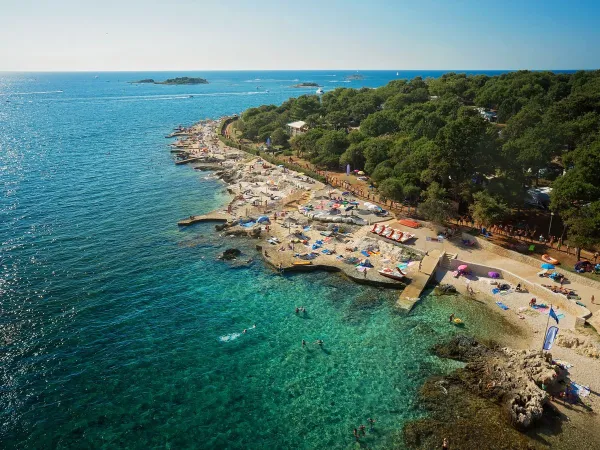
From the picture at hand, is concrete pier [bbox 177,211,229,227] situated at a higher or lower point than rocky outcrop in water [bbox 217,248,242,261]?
higher

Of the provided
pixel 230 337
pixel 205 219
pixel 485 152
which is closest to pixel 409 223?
pixel 485 152

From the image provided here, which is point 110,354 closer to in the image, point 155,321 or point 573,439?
point 155,321

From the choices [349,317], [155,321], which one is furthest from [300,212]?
[155,321]

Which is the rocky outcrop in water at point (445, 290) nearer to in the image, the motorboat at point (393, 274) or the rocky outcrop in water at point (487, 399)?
the motorboat at point (393, 274)

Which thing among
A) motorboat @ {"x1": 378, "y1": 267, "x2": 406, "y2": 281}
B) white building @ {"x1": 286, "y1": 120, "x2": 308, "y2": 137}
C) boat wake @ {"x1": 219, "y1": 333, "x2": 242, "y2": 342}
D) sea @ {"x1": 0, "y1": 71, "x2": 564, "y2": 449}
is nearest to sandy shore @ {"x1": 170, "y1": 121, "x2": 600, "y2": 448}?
motorboat @ {"x1": 378, "y1": 267, "x2": 406, "y2": 281}

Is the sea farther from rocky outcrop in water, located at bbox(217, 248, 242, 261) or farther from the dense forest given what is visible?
the dense forest
